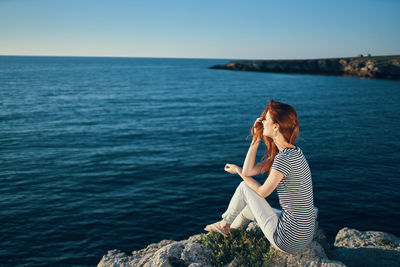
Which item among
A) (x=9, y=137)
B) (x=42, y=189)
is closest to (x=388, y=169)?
(x=42, y=189)

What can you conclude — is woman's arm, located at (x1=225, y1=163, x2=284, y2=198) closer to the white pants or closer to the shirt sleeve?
the shirt sleeve

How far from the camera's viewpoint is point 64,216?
39.7ft

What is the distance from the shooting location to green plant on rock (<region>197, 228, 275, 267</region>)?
5439 mm

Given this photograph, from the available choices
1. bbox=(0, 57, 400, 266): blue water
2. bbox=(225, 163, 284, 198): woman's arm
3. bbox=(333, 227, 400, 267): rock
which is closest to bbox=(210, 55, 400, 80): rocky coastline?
bbox=(0, 57, 400, 266): blue water

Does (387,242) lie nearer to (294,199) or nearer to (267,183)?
(294,199)

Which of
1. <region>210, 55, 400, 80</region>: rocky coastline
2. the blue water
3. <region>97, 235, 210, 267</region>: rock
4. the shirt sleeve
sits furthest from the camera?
<region>210, 55, 400, 80</region>: rocky coastline

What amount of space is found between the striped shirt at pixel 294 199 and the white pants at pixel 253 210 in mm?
170

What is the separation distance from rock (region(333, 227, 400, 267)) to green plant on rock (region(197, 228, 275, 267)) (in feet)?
7.73

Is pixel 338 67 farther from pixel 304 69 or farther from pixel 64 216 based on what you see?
pixel 64 216

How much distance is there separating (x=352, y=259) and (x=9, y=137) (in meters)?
25.5

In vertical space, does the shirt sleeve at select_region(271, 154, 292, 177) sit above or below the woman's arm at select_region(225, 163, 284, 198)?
above

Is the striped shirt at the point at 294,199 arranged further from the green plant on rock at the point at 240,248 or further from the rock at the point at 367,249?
the rock at the point at 367,249

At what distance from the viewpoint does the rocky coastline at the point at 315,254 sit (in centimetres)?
532

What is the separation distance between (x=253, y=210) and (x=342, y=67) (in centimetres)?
11589
